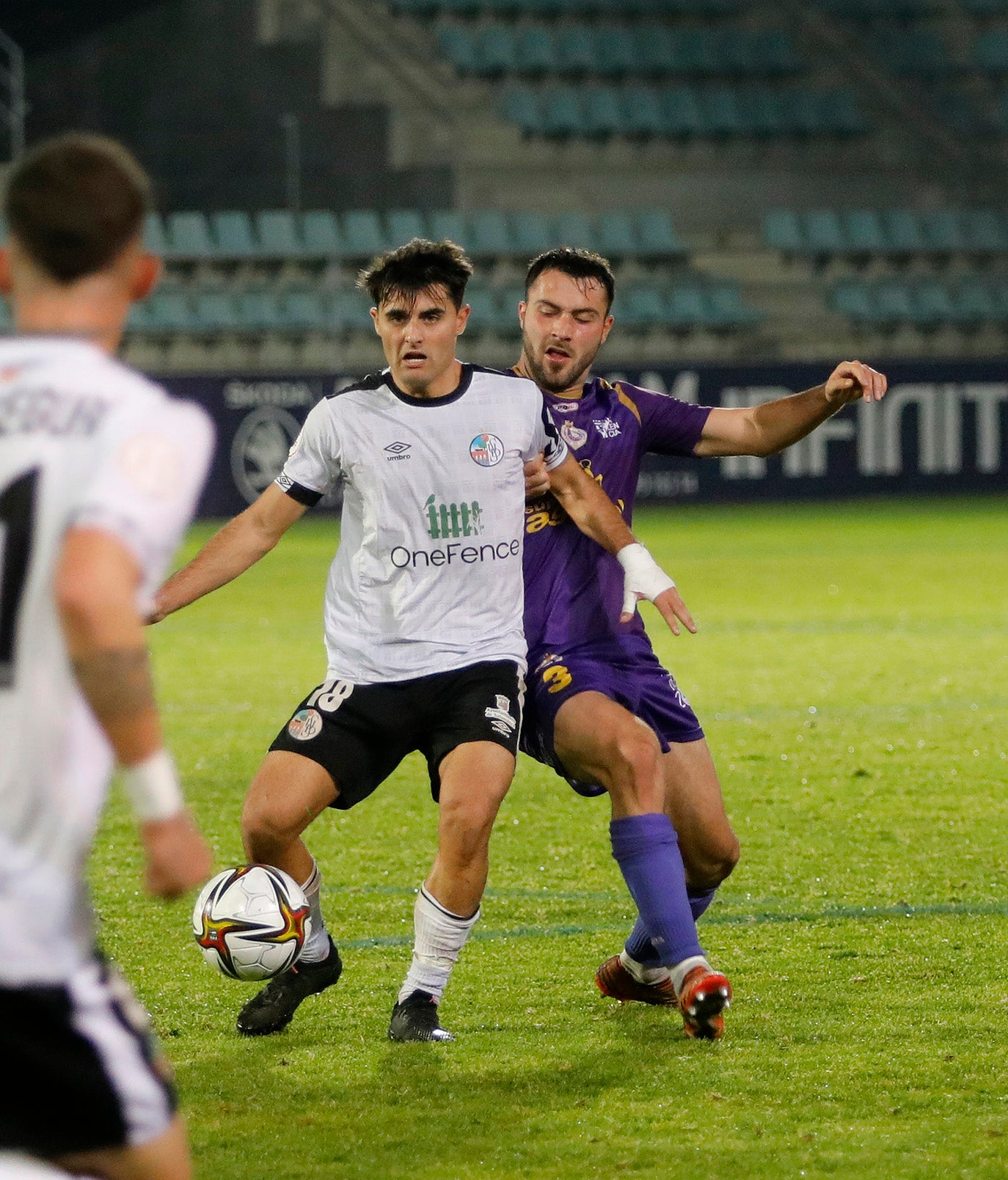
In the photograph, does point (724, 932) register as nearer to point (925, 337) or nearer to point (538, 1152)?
point (538, 1152)

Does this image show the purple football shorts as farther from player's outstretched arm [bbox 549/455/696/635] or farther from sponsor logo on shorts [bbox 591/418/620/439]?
sponsor logo on shorts [bbox 591/418/620/439]

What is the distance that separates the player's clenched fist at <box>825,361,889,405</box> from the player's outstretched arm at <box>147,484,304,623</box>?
4.36 ft

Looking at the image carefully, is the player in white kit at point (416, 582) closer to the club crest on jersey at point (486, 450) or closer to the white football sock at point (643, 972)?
the club crest on jersey at point (486, 450)

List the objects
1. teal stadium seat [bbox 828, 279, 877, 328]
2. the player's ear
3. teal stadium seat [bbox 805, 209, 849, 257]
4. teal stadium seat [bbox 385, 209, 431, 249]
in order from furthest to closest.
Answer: teal stadium seat [bbox 805, 209, 849, 257] → teal stadium seat [bbox 828, 279, 877, 328] → teal stadium seat [bbox 385, 209, 431, 249] → the player's ear

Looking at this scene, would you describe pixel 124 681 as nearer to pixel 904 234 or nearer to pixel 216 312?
pixel 216 312

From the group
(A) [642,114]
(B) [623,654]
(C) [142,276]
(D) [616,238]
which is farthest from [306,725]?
(A) [642,114]

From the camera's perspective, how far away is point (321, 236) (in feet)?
71.2

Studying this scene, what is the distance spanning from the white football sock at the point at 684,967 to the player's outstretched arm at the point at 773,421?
140 cm

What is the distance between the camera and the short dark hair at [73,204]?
83.6 inches

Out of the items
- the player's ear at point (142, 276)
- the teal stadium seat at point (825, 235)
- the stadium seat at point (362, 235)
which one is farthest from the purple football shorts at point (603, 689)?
the teal stadium seat at point (825, 235)

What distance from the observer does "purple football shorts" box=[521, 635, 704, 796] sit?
14.6 ft

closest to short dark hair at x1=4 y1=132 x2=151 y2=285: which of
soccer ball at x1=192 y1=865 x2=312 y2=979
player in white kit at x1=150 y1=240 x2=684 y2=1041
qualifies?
player in white kit at x1=150 y1=240 x2=684 y2=1041

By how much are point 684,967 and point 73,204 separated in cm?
238

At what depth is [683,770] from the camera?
4.54m
